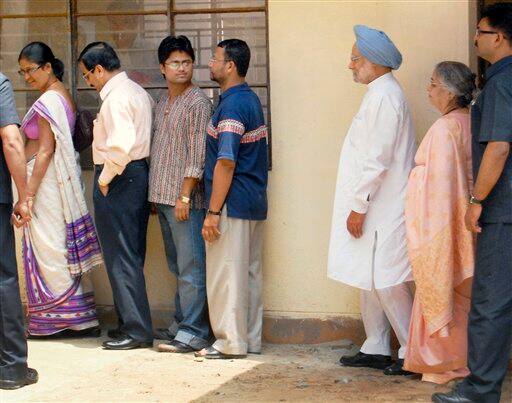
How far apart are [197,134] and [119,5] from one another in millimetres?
1222

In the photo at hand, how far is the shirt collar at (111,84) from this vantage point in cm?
632

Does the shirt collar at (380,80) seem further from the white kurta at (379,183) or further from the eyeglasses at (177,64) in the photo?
the eyeglasses at (177,64)

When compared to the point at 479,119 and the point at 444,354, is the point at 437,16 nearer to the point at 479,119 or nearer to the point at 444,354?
the point at 479,119

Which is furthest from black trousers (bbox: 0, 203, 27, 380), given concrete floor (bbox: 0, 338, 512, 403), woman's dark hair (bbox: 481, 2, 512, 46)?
woman's dark hair (bbox: 481, 2, 512, 46)

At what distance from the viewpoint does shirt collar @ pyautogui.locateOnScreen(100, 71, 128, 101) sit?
6320mm

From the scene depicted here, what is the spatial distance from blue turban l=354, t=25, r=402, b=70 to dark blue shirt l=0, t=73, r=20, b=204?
190cm

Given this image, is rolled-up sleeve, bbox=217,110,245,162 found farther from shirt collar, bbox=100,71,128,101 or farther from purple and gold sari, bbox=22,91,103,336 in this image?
purple and gold sari, bbox=22,91,103,336

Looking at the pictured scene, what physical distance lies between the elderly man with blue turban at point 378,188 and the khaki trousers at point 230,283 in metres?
0.59

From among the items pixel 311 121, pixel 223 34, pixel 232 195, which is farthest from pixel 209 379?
pixel 223 34

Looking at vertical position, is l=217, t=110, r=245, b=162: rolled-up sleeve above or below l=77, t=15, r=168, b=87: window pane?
below

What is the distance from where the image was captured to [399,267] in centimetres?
566

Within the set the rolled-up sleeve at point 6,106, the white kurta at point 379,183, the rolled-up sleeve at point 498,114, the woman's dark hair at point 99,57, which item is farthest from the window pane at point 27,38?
the rolled-up sleeve at point 498,114

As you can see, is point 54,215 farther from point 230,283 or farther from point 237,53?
point 237,53

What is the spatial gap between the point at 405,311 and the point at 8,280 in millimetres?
2143
